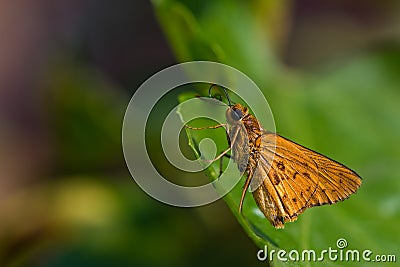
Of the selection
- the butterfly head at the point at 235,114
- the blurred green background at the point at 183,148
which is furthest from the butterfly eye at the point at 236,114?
the blurred green background at the point at 183,148

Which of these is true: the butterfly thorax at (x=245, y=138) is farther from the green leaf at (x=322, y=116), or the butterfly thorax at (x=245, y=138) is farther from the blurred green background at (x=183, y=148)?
the blurred green background at (x=183, y=148)

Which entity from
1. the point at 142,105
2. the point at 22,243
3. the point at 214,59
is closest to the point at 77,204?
the point at 22,243

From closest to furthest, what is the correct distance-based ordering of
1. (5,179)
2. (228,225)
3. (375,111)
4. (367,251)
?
(367,251), (228,225), (375,111), (5,179)

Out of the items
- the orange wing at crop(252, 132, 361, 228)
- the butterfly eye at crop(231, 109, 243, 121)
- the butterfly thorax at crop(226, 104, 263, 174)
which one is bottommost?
the orange wing at crop(252, 132, 361, 228)

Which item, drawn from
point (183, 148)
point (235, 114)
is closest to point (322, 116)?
point (183, 148)

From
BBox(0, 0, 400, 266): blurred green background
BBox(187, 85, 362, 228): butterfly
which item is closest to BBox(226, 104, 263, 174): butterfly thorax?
BBox(187, 85, 362, 228): butterfly

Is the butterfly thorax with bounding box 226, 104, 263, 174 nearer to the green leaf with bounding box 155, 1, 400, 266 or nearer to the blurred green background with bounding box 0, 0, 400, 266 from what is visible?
the green leaf with bounding box 155, 1, 400, 266

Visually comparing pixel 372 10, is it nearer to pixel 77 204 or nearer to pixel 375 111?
pixel 375 111

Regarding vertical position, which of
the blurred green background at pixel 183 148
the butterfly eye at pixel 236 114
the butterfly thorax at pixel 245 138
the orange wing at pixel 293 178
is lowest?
the orange wing at pixel 293 178

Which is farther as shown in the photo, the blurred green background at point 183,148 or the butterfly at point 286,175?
the blurred green background at point 183,148
